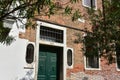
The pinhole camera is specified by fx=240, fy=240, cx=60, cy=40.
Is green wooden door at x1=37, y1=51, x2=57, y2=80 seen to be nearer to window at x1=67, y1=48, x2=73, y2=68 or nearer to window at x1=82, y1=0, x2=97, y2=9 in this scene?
window at x1=67, y1=48, x2=73, y2=68

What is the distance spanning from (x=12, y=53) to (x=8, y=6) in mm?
5157

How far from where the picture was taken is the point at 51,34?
1140cm

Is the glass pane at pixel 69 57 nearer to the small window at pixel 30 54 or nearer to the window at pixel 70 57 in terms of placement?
the window at pixel 70 57

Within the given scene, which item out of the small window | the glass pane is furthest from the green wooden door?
the small window

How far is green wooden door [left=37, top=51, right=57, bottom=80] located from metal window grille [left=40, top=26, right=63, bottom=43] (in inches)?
26.7

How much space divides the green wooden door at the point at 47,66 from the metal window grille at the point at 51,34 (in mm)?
678

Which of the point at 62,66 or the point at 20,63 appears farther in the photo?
the point at 62,66

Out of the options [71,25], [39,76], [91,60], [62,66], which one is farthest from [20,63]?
[91,60]

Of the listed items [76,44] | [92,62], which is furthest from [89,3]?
[92,62]

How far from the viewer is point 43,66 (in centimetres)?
1093

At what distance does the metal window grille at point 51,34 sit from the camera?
1098cm

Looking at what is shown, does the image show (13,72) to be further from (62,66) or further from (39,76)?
(62,66)

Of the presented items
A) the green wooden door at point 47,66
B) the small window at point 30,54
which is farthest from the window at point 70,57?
the small window at point 30,54

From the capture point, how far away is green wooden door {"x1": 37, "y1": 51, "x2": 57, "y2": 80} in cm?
1084
